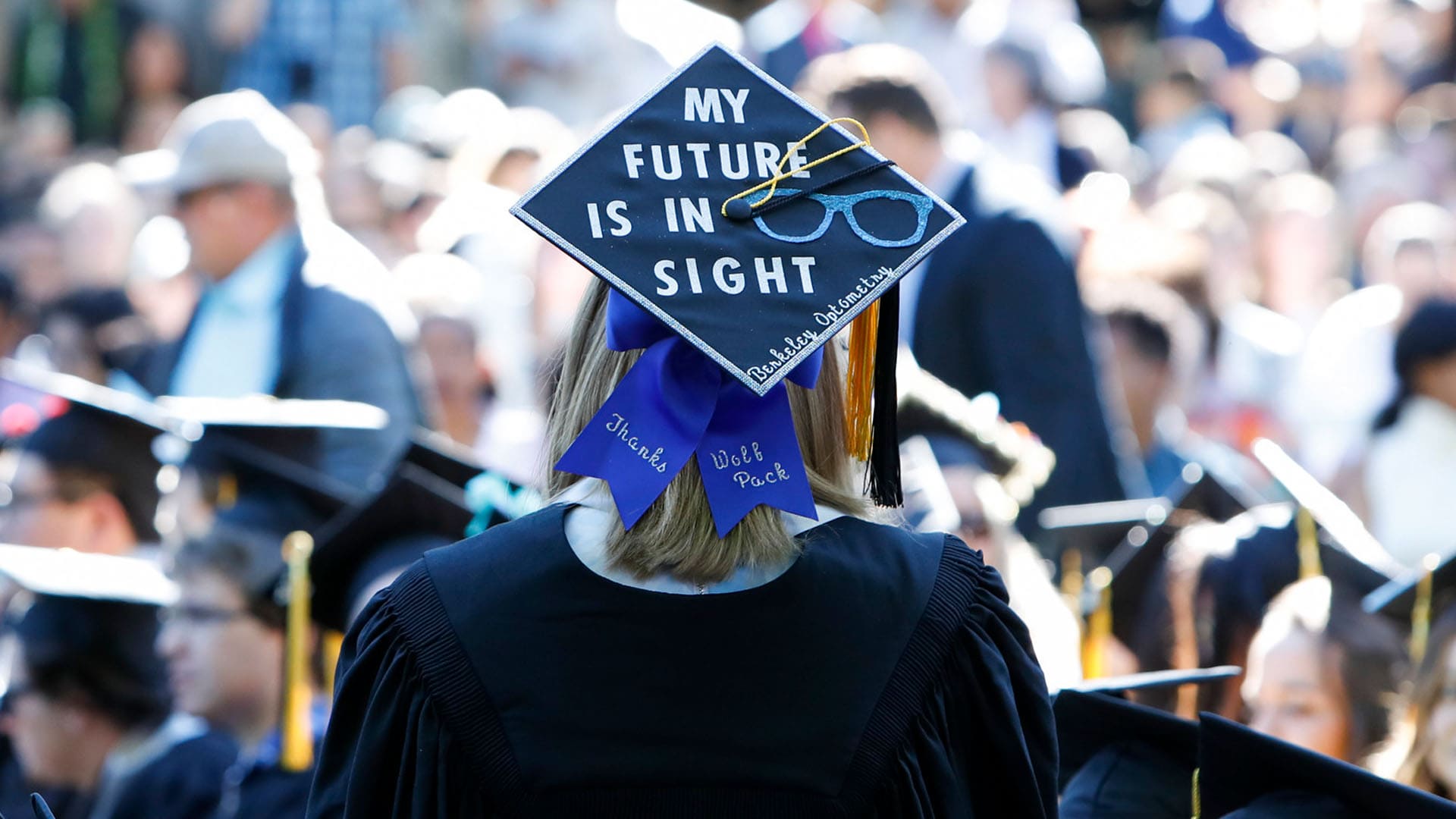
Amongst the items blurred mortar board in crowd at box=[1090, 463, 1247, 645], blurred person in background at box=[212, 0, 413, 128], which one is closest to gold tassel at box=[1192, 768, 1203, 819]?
blurred mortar board in crowd at box=[1090, 463, 1247, 645]

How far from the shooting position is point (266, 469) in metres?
4.21

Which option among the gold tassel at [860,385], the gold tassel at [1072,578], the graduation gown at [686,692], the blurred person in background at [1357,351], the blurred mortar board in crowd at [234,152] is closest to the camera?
the graduation gown at [686,692]

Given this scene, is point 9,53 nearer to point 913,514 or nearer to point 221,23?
point 221,23

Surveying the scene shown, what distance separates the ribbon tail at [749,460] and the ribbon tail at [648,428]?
0.07 feet

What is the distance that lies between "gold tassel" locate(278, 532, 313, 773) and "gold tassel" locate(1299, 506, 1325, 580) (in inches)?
81.7

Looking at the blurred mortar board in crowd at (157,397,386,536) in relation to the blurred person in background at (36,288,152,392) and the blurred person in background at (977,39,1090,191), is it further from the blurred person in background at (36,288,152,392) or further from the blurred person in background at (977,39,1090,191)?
the blurred person in background at (977,39,1090,191)

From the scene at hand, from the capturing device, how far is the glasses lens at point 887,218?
1946mm

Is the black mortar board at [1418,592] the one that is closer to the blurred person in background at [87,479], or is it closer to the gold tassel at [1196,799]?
the gold tassel at [1196,799]

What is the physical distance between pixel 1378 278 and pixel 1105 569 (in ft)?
9.65

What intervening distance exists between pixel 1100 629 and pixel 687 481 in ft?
7.83

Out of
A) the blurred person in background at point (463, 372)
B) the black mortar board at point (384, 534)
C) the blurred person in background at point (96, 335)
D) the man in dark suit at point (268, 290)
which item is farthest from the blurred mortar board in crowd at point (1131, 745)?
the blurred person in background at point (96, 335)

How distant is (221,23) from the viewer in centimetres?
920

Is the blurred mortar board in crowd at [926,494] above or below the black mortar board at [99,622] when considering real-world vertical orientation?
above

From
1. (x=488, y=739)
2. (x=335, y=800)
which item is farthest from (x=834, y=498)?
(x=335, y=800)
